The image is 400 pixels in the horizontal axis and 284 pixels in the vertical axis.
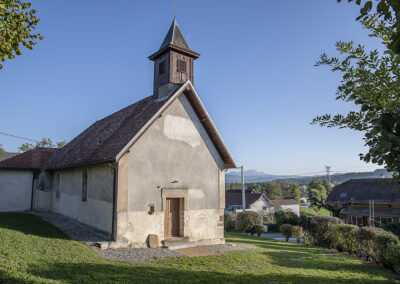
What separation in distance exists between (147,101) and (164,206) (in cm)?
688

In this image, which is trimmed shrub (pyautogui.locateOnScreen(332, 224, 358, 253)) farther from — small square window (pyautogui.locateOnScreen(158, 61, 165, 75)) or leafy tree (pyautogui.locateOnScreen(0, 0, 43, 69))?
leafy tree (pyautogui.locateOnScreen(0, 0, 43, 69))

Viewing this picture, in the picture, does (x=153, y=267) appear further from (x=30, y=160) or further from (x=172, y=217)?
(x=30, y=160)

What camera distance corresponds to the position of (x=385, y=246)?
41.0 ft

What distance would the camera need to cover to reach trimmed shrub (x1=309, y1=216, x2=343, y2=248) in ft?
60.4

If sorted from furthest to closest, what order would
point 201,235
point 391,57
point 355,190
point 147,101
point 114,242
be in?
point 355,190
point 147,101
point 201,235
point 114,242
point 391,57

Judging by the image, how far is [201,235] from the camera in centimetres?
1466

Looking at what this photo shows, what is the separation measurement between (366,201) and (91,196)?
34.1m

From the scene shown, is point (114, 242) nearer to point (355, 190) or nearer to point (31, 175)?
point (31, 175)

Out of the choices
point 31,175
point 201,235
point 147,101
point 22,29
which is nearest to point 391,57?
point 22,29

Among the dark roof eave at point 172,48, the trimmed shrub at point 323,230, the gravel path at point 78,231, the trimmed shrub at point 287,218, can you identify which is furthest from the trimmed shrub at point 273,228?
the dark roof eave at point 172,48

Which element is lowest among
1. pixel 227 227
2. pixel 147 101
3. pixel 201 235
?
pixel 227 227

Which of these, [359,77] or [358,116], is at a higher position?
[359,77]

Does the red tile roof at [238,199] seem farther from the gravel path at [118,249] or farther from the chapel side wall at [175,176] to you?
the gravel path at [118,249]

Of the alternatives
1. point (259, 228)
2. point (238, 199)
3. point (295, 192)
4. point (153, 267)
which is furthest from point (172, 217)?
point (295, 192)
